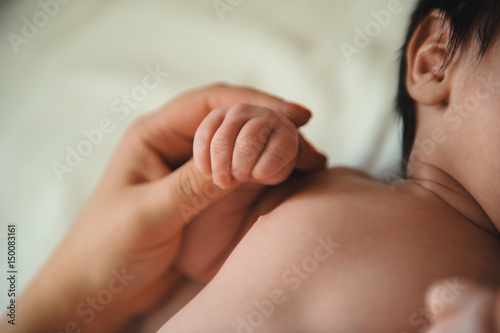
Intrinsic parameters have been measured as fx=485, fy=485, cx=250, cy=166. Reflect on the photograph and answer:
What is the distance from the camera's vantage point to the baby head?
1.95 feet

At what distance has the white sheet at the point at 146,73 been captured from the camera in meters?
0.91

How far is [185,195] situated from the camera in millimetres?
685

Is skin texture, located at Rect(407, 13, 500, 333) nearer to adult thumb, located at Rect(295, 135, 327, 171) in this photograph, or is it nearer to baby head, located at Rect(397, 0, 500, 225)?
baby head, located at Rect(397, 0, 500, 225)

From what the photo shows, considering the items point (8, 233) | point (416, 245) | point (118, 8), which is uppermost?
point (118, 8)

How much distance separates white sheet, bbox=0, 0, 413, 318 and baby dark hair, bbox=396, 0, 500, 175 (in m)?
0.08

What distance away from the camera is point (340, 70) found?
989 millimetres

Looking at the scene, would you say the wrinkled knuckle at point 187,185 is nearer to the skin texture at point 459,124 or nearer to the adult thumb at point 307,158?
the adult thumb at point 307,158

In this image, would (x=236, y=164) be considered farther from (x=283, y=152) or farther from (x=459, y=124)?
(x=459, y=124)

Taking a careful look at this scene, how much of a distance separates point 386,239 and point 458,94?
23 centimetres

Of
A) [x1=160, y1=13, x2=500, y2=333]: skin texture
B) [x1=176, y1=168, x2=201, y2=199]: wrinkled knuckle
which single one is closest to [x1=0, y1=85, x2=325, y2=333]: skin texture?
[x1=176, y1=168, x2=201, y2=199]: wrinkled knuckle

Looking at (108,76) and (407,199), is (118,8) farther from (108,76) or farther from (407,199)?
(407,199)

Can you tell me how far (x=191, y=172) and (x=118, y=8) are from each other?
64 cm

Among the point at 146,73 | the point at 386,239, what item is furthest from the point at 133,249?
the point at 146,73

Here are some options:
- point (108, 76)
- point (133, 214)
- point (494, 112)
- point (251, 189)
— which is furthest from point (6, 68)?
point (494, 112)
